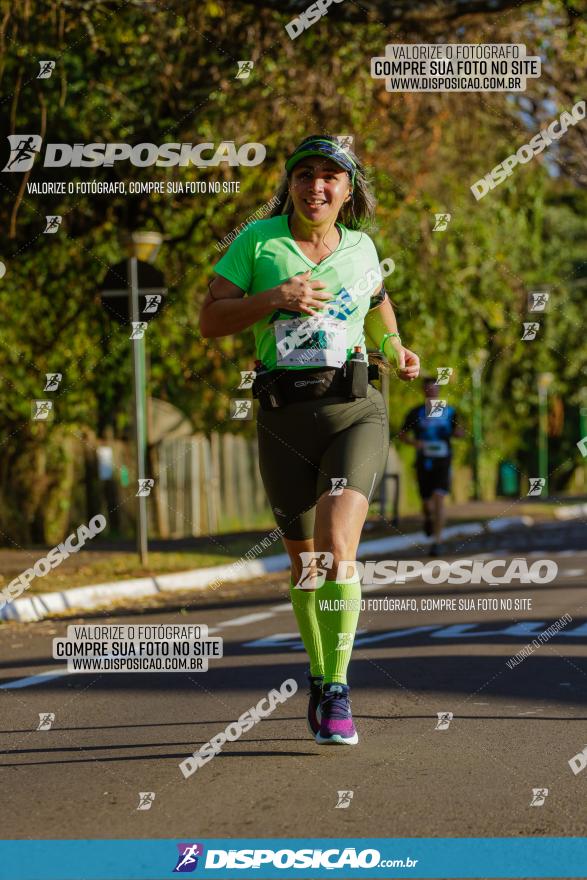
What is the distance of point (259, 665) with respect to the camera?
798cm

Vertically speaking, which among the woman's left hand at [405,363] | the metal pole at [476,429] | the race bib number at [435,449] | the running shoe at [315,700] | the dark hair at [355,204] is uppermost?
the metal pole at [476,429]

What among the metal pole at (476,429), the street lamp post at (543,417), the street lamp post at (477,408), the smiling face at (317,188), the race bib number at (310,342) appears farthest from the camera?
Result: the street lamp post at (543,417)

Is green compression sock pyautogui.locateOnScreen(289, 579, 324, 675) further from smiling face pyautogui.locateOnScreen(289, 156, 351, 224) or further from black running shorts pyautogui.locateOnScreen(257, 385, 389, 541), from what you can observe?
smiling face pyautogui.locateOnScreen(289, 156, 351, 224)

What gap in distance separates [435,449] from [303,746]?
12.0 m

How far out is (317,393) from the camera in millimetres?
5324

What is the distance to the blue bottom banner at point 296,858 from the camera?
383cm

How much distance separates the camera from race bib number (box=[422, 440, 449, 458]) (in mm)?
17312

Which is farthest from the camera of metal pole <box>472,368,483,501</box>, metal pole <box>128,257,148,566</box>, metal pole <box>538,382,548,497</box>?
metal pole <box>538,382,548,497</box>

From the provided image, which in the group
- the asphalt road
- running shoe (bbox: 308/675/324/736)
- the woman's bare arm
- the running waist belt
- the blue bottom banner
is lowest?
the blue bottom banner

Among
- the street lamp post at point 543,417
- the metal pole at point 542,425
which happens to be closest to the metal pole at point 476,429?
the street lamp post at point 543,417

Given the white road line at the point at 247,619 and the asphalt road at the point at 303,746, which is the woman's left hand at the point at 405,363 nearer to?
the asphalt road at the point at 303,746

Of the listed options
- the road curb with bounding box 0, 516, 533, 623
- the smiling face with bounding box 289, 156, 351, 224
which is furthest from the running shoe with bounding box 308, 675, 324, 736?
the road curb with bounding box 0, 516, 533, 623

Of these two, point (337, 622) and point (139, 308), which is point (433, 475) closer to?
point (139, 308)

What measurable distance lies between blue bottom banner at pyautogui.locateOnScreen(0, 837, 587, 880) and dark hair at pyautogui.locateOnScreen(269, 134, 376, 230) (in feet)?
7.92
